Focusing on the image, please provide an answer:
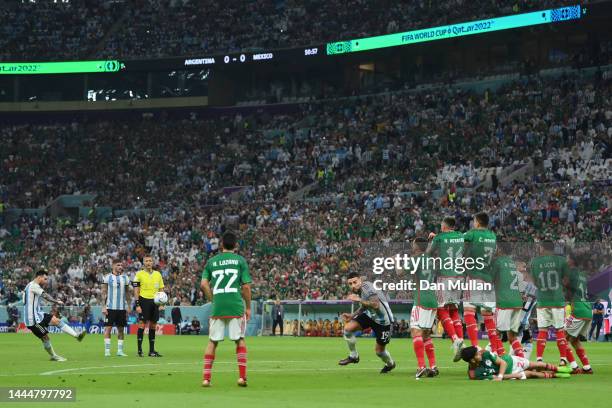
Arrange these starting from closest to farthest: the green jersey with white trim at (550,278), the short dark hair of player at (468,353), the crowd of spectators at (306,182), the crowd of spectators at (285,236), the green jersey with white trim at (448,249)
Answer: the short dark hair of player at (468,353), the green jersey with white trim at (448,249), the green jersey with white trim at (550,278), the crowd of spectators at (285,236), the crowd of spectators at (306,182)

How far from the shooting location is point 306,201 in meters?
61.8

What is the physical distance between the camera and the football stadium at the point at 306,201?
66.4 feet

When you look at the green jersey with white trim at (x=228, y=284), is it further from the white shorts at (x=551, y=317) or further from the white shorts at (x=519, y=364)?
the white shorts at (x=551, y=317)

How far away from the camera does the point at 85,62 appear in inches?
3127

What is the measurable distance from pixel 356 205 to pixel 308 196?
632 cm

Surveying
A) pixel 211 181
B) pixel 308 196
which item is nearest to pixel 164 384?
pixel 308 196

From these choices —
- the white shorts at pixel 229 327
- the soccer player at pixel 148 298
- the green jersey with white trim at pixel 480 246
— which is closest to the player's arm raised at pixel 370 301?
the green jersey with white trim at pixel 480 246

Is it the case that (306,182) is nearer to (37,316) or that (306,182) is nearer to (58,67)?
(58,67)

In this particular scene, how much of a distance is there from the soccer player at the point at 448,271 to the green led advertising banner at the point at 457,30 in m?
39.9

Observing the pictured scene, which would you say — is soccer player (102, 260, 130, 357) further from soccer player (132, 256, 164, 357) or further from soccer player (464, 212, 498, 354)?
soccer player (464, 212, 498, 354)

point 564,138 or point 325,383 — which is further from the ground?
point 564,138

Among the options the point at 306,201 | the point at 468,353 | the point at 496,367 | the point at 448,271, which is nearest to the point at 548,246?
the point at 448,271

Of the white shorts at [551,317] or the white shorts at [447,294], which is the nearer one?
the white shorts at [447,294]

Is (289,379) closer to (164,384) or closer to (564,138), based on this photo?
(164,384)
